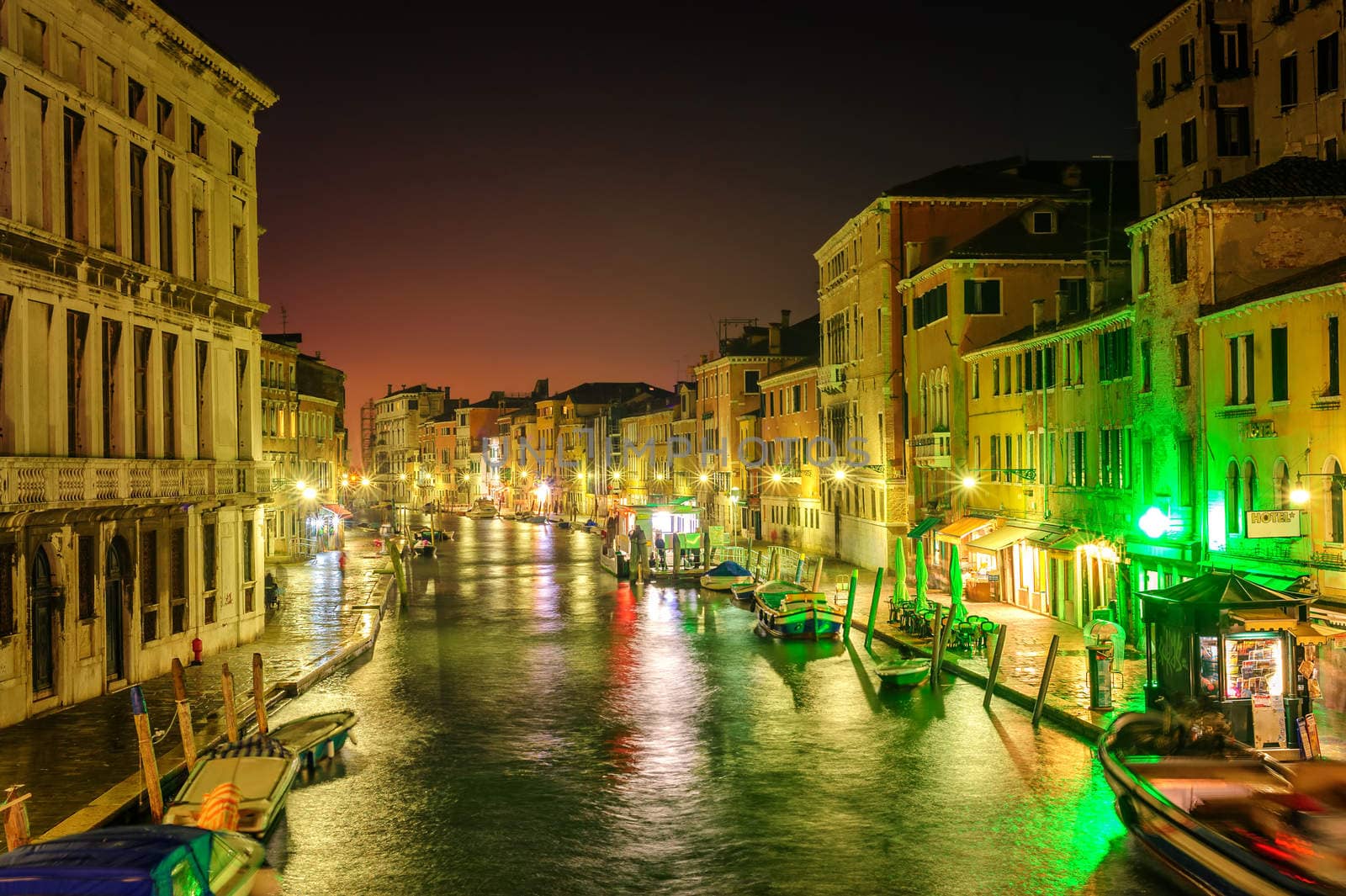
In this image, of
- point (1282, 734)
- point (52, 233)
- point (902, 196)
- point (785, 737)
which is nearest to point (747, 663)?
point (785, 737)

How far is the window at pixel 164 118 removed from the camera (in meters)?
27.1

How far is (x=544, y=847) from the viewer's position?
622 inches

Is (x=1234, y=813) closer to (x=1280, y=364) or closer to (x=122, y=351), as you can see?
(x=1280, y=364)

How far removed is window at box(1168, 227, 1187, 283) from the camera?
25.4 metres

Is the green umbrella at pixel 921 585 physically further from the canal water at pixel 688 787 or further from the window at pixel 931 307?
the window at pixel 931 307

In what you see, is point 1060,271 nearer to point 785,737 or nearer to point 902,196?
point 902,196

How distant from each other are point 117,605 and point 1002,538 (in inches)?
934

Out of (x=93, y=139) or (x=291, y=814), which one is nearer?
(x=291, y=814)

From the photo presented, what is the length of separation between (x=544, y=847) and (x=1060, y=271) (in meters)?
30.8

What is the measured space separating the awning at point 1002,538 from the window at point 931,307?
8554 mm

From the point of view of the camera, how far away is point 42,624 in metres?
21.6

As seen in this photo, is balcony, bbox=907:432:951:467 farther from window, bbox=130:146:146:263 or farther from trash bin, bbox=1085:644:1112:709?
window, bbox=130:146:146:263

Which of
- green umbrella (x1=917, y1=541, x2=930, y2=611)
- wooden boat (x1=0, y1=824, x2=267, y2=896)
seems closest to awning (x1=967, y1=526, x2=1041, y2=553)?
green umbrella (x1=917, y1=541, x2=930, y2=611)

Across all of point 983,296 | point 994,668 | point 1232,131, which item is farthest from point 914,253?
point 994,668
